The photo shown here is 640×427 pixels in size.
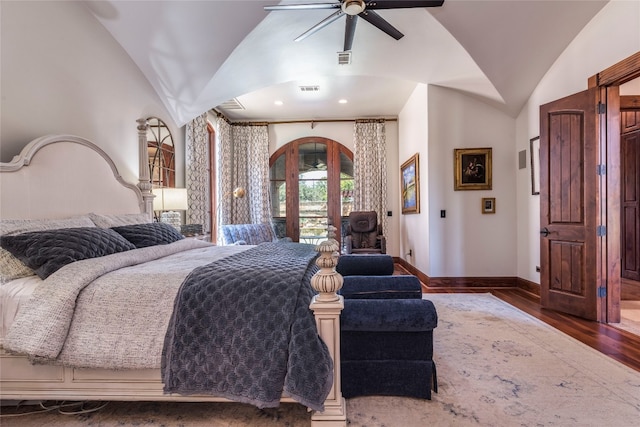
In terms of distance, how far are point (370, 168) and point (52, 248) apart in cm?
515

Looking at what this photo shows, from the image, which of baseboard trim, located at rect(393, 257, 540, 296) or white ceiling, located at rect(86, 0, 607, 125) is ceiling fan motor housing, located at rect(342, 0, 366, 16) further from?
baseboard trim, located at rect(393, 257, 540, 296)

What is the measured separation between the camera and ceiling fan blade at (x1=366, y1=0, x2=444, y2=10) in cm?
237

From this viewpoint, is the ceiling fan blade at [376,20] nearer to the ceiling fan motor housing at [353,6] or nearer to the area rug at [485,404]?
the ceiling fan motor housing at [353,6]

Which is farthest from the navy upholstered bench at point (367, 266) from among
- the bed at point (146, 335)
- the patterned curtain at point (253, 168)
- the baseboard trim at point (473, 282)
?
the patterned curtain at point (253, 168)

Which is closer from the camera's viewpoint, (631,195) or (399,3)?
(399,3)

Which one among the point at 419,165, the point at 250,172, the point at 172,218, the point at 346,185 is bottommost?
the point at 172,218

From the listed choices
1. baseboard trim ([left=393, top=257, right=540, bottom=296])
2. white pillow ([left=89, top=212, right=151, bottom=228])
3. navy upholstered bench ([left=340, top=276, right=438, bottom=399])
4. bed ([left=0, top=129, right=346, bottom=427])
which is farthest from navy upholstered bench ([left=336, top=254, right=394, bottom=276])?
white pillow ([left=89, top=212, right=151, bottom=228])

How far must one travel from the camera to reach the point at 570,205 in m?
3.00

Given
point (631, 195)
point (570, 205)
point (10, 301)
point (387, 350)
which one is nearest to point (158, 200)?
point (10, 301)

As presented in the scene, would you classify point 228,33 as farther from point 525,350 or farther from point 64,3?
point 525,350

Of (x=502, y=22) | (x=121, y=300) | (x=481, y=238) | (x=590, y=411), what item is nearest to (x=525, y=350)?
(x=590, y=411)

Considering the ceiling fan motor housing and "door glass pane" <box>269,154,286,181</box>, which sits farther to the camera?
"door glass pane" <box>269,154,286,181</box>

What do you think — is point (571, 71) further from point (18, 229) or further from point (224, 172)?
point (224, 172)

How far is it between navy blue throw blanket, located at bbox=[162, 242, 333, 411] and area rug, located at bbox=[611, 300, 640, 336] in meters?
2.99
